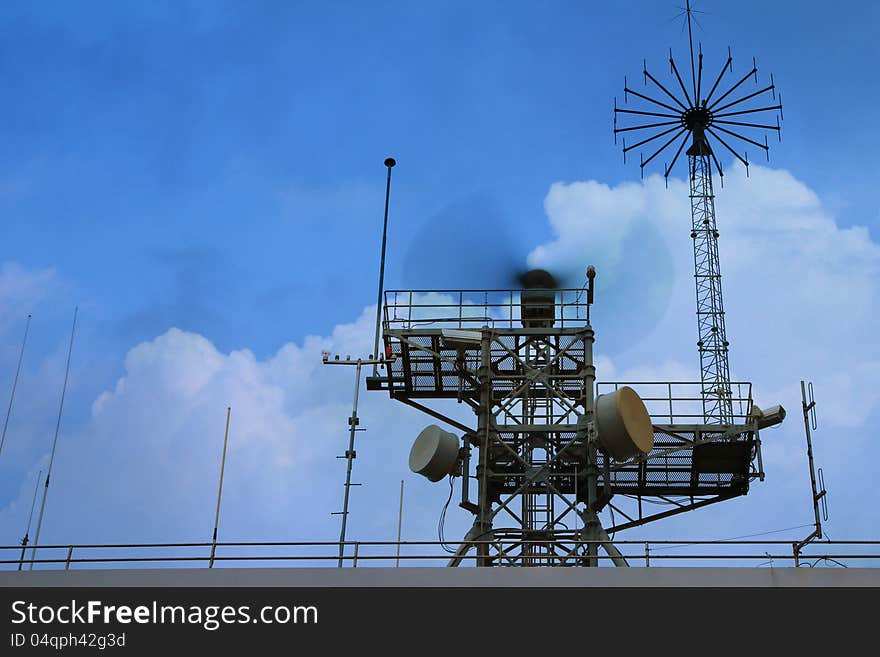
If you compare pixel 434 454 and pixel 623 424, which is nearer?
pixel 623 424

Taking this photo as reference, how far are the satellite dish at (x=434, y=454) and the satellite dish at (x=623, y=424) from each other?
489 centimetres

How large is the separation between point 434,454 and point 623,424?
600 centimetres

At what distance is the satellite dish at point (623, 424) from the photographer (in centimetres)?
2850

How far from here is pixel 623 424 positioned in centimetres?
2847

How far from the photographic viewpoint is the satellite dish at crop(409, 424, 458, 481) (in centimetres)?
3148

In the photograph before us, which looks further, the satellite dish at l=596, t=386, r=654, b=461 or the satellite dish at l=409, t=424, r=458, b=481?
the satellite dish at l=409, t=424, r=458, b=481

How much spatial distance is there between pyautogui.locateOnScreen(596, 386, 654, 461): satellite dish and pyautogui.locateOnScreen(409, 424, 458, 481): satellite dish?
16.0 feet

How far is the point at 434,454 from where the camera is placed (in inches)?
1235

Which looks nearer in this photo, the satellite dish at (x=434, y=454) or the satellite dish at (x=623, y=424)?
the satellite dish at (x=623, y=424)
